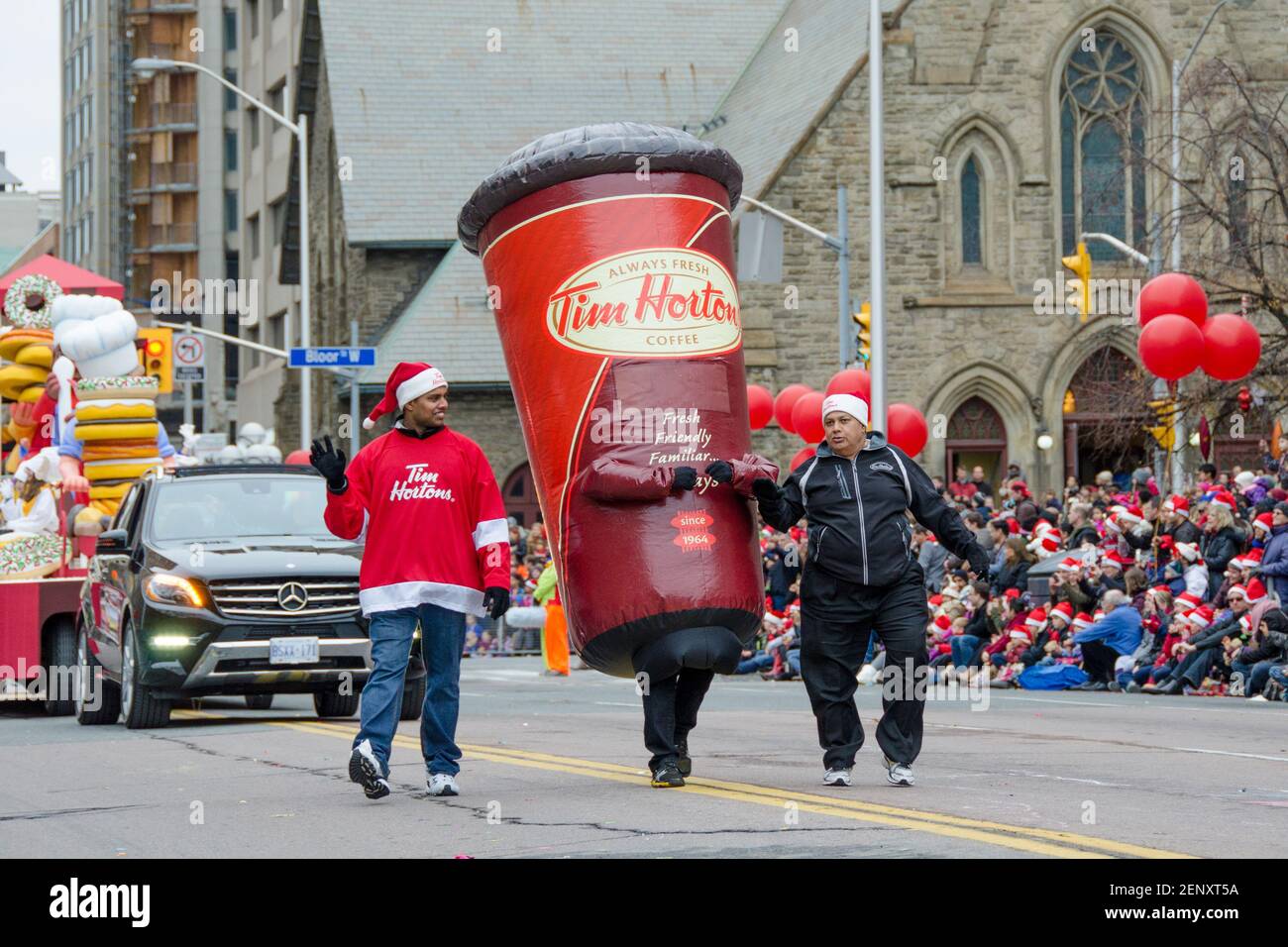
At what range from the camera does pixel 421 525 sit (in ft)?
31.4

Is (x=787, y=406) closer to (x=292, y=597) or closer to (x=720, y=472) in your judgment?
(x=292, y=597)

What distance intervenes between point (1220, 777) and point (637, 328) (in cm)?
392

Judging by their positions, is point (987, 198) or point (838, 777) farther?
point (987, 198)

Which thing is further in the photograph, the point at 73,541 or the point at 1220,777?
the point at 73,541

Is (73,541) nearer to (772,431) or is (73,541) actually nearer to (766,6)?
(772,431)

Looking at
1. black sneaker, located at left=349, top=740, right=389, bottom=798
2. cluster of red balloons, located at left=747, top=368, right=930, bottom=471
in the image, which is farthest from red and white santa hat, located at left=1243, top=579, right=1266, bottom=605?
black sneaker, located at left=349, top=740, right=389, bottom=798

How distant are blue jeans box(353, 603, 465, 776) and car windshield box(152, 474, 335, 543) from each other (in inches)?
208

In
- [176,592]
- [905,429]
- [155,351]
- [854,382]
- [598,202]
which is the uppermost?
[155,351]

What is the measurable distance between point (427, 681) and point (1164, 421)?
2025cm

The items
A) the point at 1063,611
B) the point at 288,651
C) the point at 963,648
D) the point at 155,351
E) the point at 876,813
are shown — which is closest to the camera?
the point at 876,813

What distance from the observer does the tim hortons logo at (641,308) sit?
975cm

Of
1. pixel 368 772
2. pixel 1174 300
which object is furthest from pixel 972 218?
pixel 368 772

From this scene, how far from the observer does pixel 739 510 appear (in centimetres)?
979
